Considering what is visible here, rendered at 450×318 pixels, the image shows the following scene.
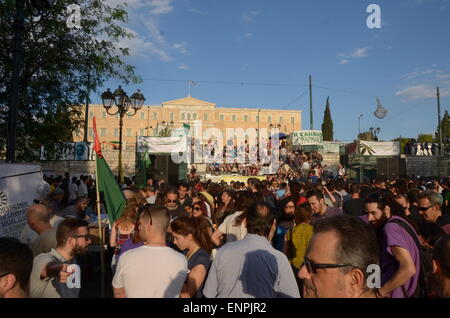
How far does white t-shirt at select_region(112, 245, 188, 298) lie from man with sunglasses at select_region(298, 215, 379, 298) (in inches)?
56.2

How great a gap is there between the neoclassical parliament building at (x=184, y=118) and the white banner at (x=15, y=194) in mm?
74075

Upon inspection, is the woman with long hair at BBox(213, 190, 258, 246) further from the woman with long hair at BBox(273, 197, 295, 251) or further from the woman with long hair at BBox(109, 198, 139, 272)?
the woman with long hair at BBox(109, 198, 139, 272)

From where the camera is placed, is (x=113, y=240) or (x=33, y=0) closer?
(x=113, y=240)

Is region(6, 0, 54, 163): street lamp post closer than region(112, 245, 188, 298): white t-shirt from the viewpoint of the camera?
No

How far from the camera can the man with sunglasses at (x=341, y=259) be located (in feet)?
6.02

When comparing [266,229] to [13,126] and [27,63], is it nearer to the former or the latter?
[13,126]

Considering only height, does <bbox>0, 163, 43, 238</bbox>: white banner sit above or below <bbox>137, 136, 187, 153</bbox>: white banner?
below

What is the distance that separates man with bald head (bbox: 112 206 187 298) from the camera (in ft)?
9.67

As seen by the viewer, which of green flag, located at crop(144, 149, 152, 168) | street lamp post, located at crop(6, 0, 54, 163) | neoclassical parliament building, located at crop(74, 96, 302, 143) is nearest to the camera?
street lamp post, located at crop(6, 0, 54, 163)

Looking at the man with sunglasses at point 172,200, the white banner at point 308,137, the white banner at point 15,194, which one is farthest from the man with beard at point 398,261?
the white banner at point 308,137

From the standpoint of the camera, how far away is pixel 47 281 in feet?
9.34

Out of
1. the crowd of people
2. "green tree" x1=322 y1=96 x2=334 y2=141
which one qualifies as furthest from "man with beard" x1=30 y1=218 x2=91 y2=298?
"green tree" x1=322 y1=96 x2=334 y2=141
